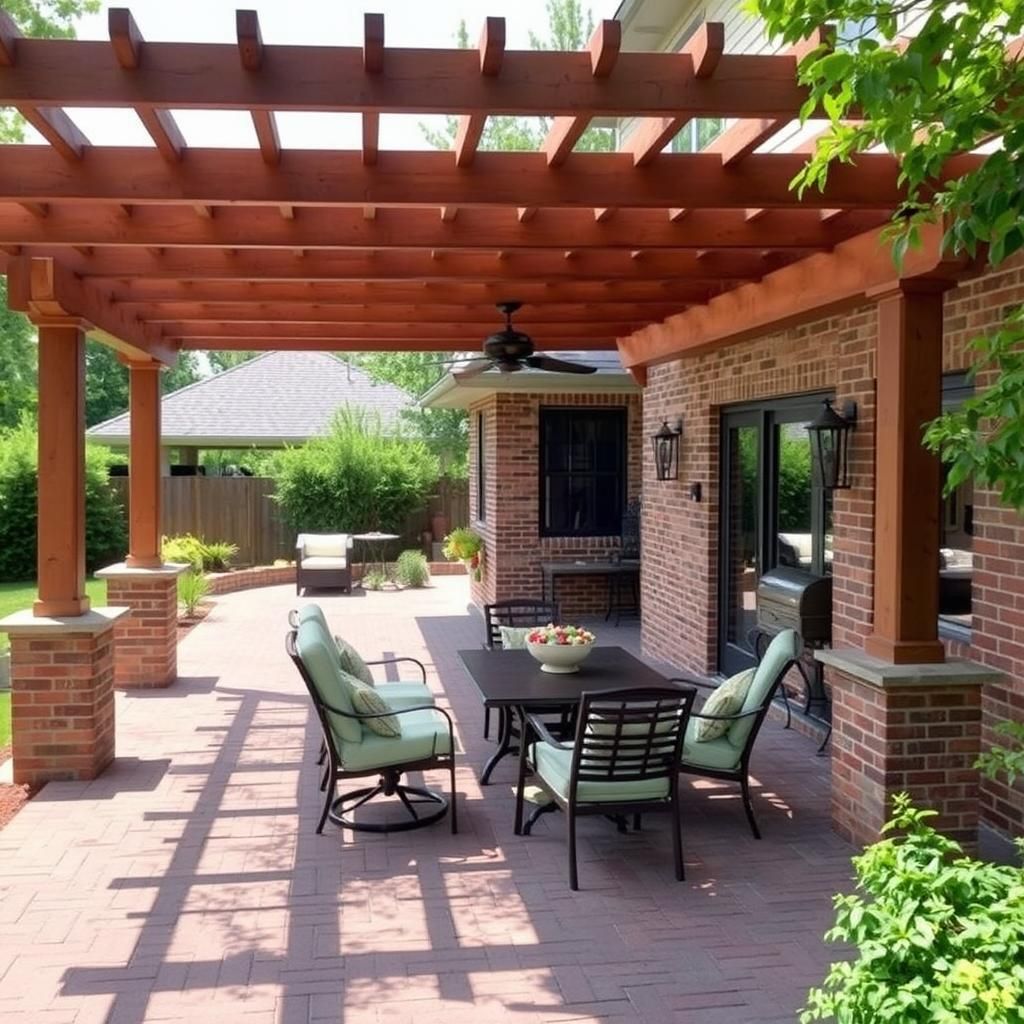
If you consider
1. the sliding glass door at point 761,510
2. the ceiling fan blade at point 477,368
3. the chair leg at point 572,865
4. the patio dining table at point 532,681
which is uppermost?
the ceiling fan blade at point 477,368

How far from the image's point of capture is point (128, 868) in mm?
5160

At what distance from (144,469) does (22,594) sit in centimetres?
806

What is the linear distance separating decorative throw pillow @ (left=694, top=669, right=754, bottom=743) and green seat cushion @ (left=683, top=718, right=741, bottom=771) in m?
0.03

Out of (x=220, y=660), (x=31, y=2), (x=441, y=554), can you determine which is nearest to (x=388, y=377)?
(x=441, y=554)

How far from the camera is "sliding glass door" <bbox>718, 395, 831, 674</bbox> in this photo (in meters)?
7.68

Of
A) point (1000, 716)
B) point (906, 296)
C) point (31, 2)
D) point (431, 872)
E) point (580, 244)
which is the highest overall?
point (31, 2)

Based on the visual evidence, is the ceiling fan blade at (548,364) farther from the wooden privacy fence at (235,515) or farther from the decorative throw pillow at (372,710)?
the wooden privacy fence at (235,515)

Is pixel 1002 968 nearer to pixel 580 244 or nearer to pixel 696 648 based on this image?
pixel 580 244

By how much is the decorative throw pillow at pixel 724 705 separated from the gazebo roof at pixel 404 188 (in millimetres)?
2125

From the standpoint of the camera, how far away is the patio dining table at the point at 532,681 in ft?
18.9

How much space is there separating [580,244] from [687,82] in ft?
6.56

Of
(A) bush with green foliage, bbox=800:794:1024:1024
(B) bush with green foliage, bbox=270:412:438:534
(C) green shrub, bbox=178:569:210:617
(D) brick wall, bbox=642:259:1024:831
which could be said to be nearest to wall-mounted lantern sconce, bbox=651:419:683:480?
(D) brick wall, bbox=642:259:1024:831

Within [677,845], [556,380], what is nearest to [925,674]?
[677,845]

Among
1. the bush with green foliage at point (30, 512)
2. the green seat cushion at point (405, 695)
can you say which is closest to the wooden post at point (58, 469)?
the green seat cushion at point (405, 695)
